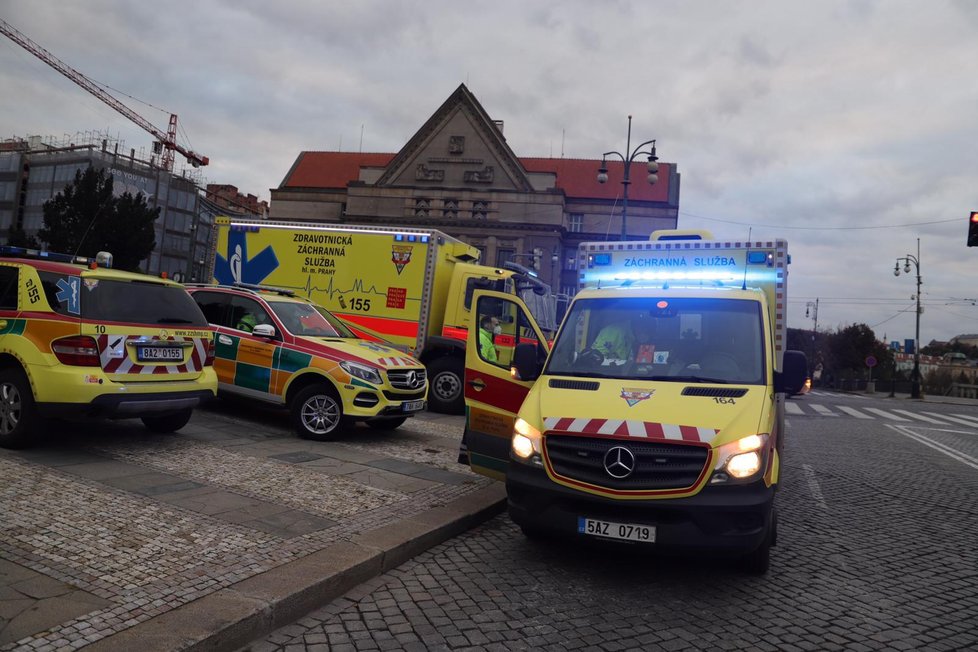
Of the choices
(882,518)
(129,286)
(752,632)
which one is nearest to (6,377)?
(129,286)

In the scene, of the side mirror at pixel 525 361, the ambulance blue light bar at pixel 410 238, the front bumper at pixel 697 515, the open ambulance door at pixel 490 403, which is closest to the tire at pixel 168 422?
the open ambulance door at pixel 490 403

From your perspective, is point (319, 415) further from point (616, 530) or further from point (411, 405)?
point (616, 530)

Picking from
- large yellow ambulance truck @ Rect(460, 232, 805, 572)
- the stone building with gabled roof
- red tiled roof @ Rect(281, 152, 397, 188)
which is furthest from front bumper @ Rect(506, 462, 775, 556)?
red tiled roof @ Rect(281, 152, 397, 188)

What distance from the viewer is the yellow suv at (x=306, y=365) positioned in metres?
8.71

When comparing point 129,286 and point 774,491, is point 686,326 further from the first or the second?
point 129,286

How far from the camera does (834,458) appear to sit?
1113 centimetres

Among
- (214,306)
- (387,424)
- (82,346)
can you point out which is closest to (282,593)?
(82,346)

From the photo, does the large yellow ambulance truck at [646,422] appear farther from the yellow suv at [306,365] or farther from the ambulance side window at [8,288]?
the ambulance side window at [8,288]

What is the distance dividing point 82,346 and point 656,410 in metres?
5.26

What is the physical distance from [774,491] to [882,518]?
10.6 ft

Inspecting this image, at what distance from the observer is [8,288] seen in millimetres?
6898

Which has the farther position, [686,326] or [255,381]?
[255,381]

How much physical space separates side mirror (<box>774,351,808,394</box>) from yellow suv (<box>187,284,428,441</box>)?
16.5 ft

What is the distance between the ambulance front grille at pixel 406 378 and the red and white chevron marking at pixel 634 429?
15.2 ft
